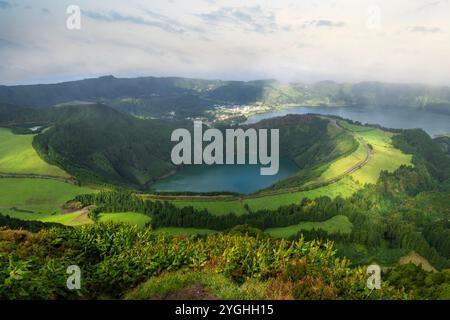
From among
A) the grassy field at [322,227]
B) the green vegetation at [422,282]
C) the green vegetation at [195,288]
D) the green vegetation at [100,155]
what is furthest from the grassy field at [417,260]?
the green vegetation at [100,155]

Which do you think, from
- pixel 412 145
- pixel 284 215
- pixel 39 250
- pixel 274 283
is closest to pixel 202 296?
pixel 274 283

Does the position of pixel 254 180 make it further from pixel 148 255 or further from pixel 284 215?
pixel 148 255

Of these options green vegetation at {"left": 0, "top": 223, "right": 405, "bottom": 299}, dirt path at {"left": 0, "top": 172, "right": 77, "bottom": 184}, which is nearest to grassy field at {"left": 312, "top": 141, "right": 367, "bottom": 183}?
dirt path at {"left": 0, "top": 172, "right": 77, "bottom": 184}

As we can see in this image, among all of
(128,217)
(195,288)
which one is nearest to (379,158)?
(128,217)

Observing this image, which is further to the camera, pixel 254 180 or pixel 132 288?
pixel 254 180

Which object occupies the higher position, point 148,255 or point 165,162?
point 148,255
